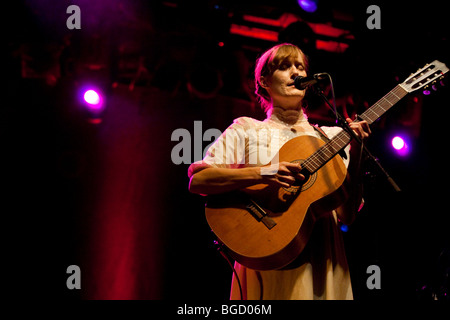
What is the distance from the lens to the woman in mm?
2312

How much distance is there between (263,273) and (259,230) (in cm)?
28

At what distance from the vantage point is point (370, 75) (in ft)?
16.4

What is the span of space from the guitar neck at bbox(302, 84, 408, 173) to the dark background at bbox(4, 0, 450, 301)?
222 cm

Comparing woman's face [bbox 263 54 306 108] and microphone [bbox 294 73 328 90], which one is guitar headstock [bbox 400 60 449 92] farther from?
woman's face [bbox 263 54 306 108]

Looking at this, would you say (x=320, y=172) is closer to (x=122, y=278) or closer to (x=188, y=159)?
(x=188, y=159)

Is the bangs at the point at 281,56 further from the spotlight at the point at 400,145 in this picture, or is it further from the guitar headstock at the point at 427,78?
the spotlight at the point at 400,145

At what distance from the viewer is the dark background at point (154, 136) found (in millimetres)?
4570

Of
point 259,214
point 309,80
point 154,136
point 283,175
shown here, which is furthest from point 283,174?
point 154,136

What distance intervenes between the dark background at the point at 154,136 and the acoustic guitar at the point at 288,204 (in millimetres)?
2224

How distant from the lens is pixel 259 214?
236cm

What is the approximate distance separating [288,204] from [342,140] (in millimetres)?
502

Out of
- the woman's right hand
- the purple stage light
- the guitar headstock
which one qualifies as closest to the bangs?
the guitar headstock

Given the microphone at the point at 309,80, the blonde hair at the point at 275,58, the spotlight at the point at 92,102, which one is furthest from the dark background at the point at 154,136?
the microphone at the point at 309,80
